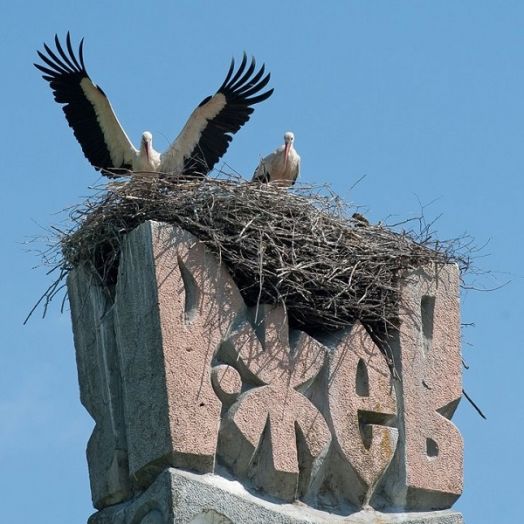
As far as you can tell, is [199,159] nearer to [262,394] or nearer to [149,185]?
[149,185]

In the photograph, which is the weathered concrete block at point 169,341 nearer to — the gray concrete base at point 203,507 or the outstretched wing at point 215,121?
the gray concrete base at point 203,507

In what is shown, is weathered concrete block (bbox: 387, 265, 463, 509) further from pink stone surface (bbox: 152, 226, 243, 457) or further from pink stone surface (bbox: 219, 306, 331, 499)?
pink stone surface (bbox: 152, 226, 243, 457)

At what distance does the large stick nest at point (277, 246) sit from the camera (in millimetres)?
10484

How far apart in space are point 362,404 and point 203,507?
51.1 inches

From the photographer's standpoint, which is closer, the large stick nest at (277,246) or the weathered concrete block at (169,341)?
the weathered concrete block at (169,341)

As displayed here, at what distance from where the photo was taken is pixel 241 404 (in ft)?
32.8

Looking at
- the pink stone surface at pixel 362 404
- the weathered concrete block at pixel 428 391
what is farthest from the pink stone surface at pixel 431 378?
the pink stone surface at pixel 362 404

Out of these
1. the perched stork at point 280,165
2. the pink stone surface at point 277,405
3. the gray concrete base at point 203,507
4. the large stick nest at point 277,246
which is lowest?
the gray concrete base at point 203,507

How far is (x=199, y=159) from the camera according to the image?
1508 cm

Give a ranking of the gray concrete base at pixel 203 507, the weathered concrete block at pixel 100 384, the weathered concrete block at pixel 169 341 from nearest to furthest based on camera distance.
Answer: the gray concrete base at pixel 203 507
the weathered concrete block at pixel 169 341
the weathered concrete block at pixel 100 384

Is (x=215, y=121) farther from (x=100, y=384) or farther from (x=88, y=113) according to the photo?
(x=100, y=384)

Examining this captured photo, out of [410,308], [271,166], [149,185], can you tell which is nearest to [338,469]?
[410,308]

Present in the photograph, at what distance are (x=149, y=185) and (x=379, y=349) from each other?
5.31ft

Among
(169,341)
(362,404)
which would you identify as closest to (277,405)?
(362,404)
